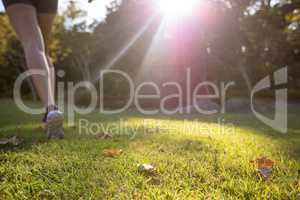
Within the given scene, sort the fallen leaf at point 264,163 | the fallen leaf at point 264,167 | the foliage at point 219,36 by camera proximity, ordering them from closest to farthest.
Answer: the fallen leaf at point 264,167
the fallen leaf at point 264,163
the foliage at point 219,36

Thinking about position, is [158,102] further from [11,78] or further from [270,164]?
[11,78]

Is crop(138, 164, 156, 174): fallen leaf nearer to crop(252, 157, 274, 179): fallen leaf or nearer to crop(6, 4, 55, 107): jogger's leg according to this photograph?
crop(252, 157, 274, 179): fallen leaf

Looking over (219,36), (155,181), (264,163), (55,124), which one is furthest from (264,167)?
(219,36)

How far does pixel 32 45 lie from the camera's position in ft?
7.36

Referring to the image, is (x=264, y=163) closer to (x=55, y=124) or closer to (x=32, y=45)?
(x=55, y=124)

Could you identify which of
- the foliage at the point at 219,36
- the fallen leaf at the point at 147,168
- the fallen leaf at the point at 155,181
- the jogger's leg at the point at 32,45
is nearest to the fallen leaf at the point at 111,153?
the fallen leaf at the point at 147,168

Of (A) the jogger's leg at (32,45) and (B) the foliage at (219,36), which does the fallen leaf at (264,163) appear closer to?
(A) the jogger's leg at (32,45)

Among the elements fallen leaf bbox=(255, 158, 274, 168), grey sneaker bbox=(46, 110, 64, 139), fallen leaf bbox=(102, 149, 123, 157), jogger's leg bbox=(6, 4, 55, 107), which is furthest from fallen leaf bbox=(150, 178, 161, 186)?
jogger's leg bbox=(6, 4, 55, 107)

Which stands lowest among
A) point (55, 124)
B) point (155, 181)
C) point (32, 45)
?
point (155, 181)

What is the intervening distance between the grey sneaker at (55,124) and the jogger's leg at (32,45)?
0.14 meters

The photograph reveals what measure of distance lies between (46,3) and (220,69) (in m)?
21.8

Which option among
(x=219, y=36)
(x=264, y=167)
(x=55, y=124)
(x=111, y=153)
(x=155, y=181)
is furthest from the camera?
(x=219, y=36)

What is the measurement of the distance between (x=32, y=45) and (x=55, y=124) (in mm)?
615

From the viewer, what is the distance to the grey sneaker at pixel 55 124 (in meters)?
2.07
